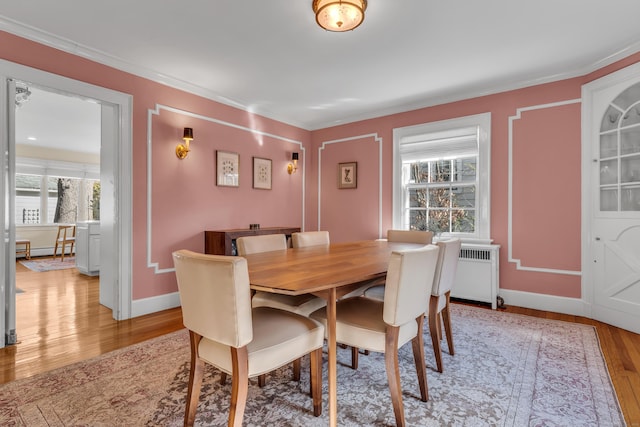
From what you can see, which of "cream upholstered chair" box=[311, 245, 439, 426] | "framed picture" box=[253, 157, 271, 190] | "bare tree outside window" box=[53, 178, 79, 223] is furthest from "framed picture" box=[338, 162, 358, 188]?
"bare tree outside window" box=[53, 178, 79, 223]

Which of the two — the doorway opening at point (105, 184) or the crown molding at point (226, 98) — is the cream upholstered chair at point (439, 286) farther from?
the doorway opening at point (105, 184)

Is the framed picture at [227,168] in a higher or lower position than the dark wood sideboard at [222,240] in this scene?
higher

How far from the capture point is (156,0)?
2137 millimetres

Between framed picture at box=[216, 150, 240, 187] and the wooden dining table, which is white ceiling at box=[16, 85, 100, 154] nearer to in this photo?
framed picture at box=[216, 150, 240, 187]

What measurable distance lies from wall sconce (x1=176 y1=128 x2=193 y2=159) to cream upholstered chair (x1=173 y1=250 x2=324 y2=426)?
2.41 meters

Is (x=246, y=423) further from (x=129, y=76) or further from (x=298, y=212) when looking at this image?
(x=298, y=212)

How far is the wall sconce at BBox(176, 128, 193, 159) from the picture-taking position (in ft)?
11.2

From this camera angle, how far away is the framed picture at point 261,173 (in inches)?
172

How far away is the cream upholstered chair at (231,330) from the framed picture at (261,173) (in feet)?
10.1

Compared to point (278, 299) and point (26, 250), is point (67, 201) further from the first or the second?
point (278, 299)

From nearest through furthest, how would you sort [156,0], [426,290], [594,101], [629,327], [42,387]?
[426,290] → [42,387] → [156,0] → [629,327] → [594,101]

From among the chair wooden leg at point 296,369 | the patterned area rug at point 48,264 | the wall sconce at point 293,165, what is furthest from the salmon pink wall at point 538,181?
the patterned area rug at point 48,264

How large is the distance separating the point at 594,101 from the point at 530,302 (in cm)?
212

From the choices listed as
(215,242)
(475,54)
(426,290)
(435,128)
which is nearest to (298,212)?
(215,242)
